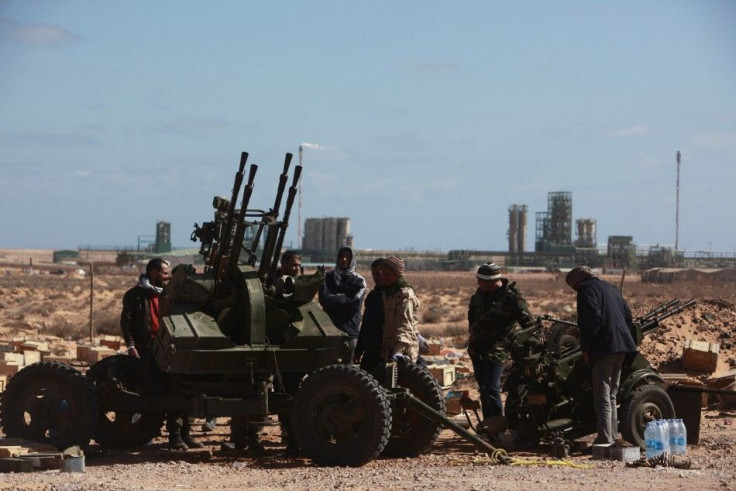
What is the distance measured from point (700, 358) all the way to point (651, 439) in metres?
6.65

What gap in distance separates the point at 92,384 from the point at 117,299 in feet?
116

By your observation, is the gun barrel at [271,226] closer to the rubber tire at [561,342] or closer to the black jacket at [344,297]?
the black jacket at [344,297]

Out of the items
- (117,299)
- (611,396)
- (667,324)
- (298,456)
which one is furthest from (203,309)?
(117,299)

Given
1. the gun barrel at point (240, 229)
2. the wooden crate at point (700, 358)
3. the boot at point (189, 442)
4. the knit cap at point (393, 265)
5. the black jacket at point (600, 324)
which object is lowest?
the boot at point (189, 442)

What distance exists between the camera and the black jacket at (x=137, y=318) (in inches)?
452

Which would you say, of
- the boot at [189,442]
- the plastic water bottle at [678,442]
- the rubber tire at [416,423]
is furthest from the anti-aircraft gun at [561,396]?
the boot at [189,442]

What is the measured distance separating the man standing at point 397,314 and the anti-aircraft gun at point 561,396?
0.90 m

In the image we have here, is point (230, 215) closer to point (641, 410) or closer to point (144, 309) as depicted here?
point (144, 309)

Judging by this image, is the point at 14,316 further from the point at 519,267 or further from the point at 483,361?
the point at 519,267

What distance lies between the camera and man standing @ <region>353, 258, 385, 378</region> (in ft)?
36.3

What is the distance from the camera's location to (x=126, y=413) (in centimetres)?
1092

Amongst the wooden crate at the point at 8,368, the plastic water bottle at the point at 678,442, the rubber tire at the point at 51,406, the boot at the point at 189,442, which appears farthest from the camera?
the wooden crate at the point at 8,368

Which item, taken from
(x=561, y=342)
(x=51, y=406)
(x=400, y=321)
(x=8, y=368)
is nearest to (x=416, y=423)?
(x=400, y=321)

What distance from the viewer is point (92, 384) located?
34.6 feet
